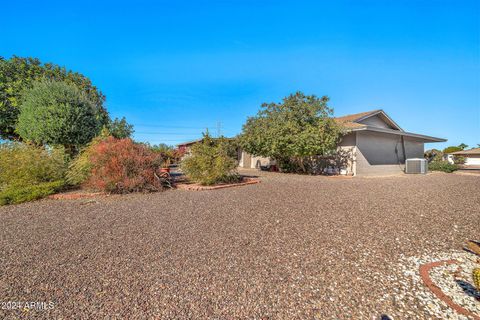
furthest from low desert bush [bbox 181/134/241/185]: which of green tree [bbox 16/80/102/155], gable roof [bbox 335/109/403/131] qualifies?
gable roof [bbox 335/109/403/131]

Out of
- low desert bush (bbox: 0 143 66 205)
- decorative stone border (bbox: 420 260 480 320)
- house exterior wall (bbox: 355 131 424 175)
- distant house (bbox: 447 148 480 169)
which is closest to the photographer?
decorative stone border (bbox: 420 260 480 320)

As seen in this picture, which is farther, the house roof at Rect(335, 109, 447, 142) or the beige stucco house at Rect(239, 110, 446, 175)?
the house roof at Rect(335, 109, 447, 142)

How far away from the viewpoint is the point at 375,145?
15.5 metres

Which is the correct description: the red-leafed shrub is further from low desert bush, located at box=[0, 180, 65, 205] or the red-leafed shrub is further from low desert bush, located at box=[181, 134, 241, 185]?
low desert bush, located at box=[181, 134, 241, 185]

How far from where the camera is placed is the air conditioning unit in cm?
1501

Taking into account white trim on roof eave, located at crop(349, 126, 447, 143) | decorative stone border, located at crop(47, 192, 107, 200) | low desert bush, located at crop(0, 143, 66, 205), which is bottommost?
decorative stone border, located at crop(47, 192, 107, 200)

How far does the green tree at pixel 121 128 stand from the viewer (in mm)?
15017

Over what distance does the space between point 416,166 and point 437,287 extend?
16614 mm

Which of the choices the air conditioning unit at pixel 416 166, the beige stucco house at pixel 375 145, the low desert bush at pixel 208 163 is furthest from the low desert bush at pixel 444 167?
the low desert bush at pixel 208 163

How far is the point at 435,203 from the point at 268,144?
8936mm

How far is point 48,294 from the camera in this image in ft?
7.13

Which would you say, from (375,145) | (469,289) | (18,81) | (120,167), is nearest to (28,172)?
(120,167)

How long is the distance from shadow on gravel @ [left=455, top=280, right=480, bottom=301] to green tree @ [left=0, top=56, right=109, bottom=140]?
Result: 14.9m

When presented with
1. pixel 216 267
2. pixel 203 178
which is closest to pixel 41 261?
pixel 216 267
